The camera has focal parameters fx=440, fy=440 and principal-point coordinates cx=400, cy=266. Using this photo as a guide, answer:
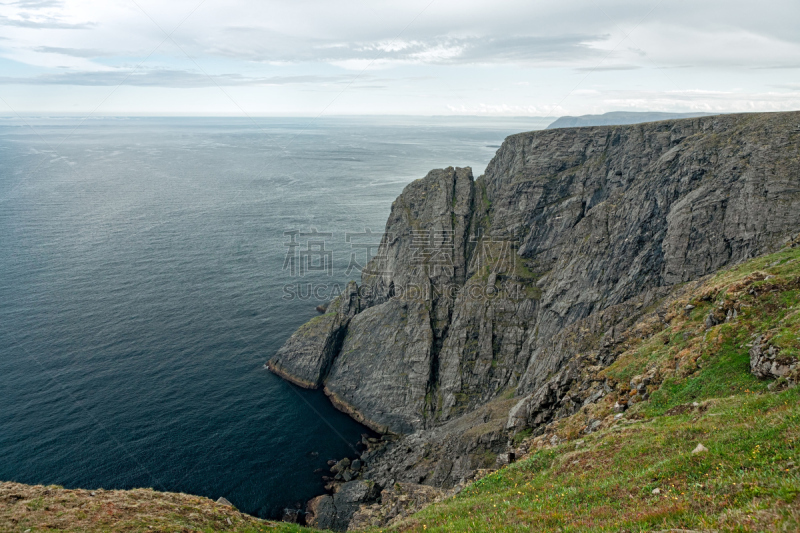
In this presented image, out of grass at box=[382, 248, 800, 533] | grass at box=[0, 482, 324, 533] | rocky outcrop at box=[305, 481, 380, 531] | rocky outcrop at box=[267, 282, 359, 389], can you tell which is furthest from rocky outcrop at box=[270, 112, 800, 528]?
grass at box=[0, 482, 324, 533]

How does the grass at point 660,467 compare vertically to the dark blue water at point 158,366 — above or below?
above

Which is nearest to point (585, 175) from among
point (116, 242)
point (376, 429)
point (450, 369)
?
point (450, 369)

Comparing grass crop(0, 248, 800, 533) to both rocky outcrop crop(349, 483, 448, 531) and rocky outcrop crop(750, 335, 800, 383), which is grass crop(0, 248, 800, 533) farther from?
rocky outcrop crop(349, 483, 448, 531)

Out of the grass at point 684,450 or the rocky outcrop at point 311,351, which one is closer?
the grass at point 684,450

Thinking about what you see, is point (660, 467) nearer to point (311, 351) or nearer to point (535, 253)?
point (535, 253)

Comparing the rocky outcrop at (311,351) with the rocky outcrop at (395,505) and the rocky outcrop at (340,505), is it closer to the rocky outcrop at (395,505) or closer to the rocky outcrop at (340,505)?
the rocky outcrop at (340,505)

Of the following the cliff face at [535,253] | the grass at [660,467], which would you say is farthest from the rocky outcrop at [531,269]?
the grass at [660,467]

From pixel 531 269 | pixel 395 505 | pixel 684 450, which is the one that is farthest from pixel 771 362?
pixel 531 269
